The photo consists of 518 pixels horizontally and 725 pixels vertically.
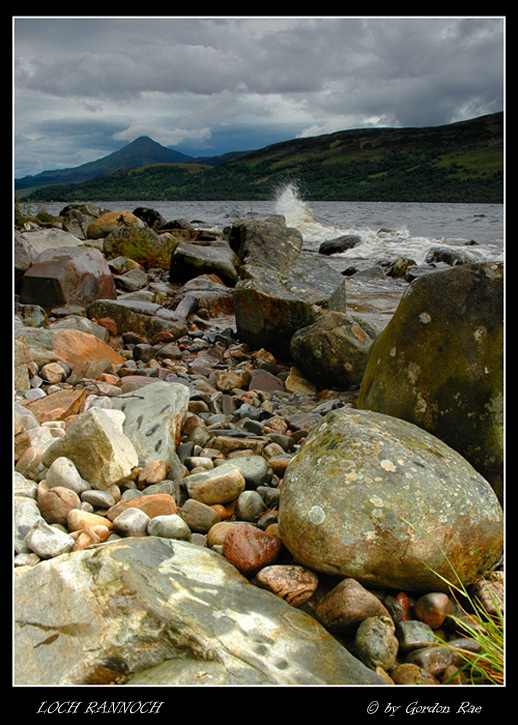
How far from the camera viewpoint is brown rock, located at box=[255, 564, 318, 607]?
208 centimetres

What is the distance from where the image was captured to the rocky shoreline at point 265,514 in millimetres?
1648

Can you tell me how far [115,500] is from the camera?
8.89 ft

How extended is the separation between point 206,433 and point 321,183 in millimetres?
66411

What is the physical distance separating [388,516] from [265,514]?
865 mm

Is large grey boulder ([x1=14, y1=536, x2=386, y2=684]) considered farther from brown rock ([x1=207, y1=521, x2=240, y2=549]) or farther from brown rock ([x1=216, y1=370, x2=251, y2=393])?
brown rock ([x1=216, y1=370, x2=251, y2=393])

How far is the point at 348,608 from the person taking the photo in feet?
6.53

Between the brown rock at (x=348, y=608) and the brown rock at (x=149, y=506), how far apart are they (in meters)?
0.98

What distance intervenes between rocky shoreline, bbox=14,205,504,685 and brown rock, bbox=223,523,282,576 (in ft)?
0.03

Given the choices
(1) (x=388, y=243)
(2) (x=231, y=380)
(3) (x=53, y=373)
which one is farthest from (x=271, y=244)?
(1) (x=388, y=243)

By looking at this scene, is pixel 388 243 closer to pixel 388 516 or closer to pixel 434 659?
pixel 388 516

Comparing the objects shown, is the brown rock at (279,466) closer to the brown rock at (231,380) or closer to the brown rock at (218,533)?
the brown rock at (218,533)

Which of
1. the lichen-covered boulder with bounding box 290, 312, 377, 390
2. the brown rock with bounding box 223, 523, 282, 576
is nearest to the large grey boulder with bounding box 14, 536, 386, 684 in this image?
the brown rock with bounding box 223, 523, 282, 576

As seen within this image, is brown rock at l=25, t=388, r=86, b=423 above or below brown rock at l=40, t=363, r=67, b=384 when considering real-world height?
below

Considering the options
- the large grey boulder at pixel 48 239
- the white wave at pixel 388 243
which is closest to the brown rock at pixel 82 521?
the large grey boulder at pixel 48 239
